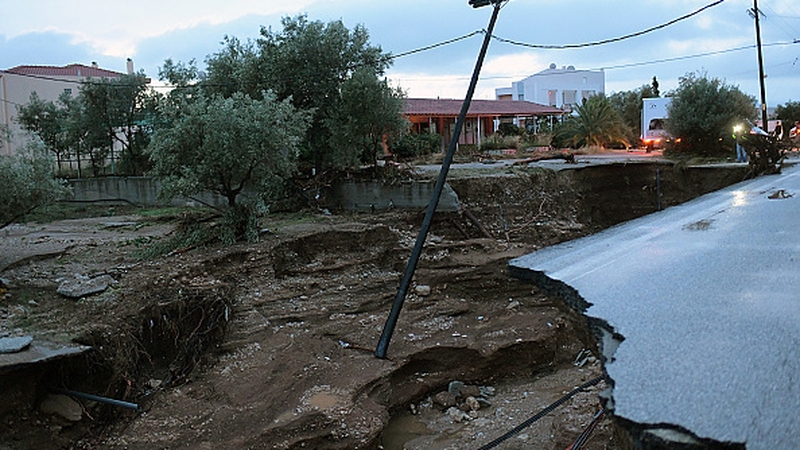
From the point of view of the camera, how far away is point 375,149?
63.8 ft

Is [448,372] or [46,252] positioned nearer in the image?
[448,372]

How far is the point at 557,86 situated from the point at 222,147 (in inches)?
2274

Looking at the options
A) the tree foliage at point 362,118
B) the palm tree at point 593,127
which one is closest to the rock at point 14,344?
the tree foliage at point 362,118

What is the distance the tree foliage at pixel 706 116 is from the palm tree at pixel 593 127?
6.94 m

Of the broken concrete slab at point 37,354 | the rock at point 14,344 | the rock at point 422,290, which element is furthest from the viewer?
the rock at point 422,290

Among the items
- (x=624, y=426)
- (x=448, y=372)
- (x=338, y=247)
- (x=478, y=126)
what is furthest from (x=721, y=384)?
(x=478, y=126)

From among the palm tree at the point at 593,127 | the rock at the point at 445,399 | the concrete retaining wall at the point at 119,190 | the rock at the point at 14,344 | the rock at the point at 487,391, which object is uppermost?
the palm tree at the point at 593,127

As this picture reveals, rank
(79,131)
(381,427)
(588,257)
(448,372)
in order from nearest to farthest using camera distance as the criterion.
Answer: (588,257) → (381,427) → (448,372) → (79,131)

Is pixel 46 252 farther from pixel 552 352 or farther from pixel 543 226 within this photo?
pixel 543 226

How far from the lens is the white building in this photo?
65.6m

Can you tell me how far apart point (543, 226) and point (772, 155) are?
6668mm

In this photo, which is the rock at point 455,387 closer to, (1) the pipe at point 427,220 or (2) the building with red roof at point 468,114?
(1) the pipe at point 427,220

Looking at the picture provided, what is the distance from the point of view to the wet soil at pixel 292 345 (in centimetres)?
815

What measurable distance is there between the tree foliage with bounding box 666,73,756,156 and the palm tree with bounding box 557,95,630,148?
6.94 meters
